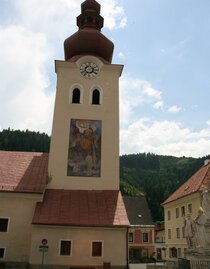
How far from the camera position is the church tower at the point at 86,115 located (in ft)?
82.1

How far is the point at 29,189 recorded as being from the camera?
23500 mm

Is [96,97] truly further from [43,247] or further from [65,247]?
[43,247]

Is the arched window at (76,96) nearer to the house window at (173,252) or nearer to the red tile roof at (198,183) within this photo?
the red tile roof at (198,183)

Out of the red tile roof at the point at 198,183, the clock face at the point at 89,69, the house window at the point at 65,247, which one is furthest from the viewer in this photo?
the red tile roof at the point at 198,183

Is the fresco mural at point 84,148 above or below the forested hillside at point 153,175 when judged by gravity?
below

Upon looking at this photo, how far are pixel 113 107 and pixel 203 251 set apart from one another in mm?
14704

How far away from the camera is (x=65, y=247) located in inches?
835

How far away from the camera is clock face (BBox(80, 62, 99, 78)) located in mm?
28250

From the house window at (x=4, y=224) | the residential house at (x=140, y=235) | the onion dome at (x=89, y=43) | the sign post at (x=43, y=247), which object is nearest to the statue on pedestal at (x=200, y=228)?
the sign post at (x=43, y=247)

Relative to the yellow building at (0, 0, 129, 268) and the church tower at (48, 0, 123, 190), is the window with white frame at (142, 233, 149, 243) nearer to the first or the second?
the yellow building at (0, 0, 129, 268)

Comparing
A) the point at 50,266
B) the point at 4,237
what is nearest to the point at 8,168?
the point at 4,237

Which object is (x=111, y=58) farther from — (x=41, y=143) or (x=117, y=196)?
(x=41, y=143)

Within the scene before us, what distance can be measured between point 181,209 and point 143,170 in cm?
11932

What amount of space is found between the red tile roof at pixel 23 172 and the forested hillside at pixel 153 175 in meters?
52.7
